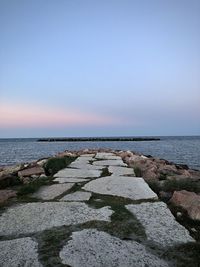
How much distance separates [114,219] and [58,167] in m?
3.68

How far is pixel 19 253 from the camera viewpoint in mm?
2248

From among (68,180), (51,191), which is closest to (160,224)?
(51,191)

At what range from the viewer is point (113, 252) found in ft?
7.32

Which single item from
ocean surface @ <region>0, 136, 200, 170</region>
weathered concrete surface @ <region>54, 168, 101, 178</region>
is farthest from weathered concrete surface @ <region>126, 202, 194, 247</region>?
ocean surface @ <region>0, 136, 200, 170</region>

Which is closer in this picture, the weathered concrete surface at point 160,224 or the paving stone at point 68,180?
the weathered concrete surface at point 160,224

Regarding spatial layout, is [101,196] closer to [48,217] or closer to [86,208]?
[86,208]

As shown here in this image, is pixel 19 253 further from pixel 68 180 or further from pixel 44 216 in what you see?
pixel 68 180

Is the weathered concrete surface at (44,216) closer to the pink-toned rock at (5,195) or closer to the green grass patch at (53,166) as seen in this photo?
the pink-toned rock at (5,195)

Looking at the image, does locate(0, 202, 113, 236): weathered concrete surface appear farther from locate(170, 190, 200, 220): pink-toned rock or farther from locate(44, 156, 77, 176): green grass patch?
locate(44, 156, 77, 176): green grass patch

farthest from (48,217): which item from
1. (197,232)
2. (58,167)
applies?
(58,167)

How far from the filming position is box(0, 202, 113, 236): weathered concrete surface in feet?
9.20

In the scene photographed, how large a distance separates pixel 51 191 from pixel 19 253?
2036 millimetres

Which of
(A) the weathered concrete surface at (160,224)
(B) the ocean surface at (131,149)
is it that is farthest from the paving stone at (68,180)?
(B) the ocean surface at (131,149)

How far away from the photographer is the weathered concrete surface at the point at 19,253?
209 centimetres
